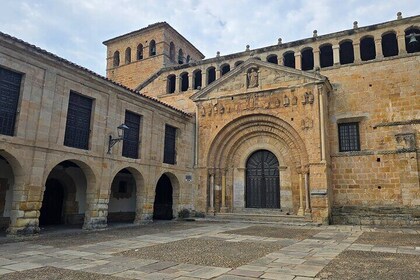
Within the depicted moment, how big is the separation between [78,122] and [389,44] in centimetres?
1700

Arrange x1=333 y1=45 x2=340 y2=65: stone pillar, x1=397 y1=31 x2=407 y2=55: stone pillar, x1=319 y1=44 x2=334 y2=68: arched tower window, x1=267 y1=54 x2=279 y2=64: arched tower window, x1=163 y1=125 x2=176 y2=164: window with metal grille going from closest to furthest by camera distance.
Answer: x1=397 y1=31 x2=407 y2=55: stone pillar
x1=163 y1=125 x2=176 y2=164: window with metal grille
x1=333 y1=45 x2=340 y2=65: stone pillar
x1=319 y1=44 x2=334 y2=68: arched tower window
x1=267 y1=54 x2=279 y2=64: arched tower window

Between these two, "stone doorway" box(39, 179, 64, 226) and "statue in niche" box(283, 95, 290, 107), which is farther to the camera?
"statue in niche" box(283, 95, 290, 107)

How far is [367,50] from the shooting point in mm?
18953

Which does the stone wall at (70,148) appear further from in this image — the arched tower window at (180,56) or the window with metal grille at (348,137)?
the arched tower window at (180,56)

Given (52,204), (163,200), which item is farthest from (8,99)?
(163,200)

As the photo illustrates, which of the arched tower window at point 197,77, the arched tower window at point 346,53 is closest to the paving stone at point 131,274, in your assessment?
the arched tower window at point 346,53

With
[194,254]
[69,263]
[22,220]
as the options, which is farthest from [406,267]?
[22,220]

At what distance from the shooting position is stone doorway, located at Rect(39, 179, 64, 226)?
588 inches

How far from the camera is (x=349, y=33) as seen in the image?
18172 millimetres

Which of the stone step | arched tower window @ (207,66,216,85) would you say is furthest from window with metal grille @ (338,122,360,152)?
arched tower window @ (207,66,216,85)

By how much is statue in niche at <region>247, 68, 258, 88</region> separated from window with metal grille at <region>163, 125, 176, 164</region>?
16.6 feet

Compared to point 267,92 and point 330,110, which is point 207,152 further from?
point 330,110

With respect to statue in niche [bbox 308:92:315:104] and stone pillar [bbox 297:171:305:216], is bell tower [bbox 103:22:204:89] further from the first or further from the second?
stone pillar [bbox 297:171:305:216]

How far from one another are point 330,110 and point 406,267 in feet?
41.3
